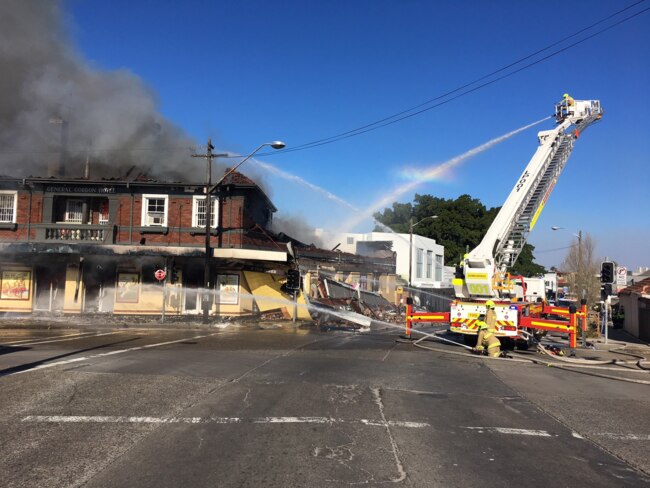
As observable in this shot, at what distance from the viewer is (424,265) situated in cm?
5150

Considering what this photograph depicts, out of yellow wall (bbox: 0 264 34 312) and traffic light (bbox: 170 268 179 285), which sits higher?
traffic light (bbox: 170 268 179 285)

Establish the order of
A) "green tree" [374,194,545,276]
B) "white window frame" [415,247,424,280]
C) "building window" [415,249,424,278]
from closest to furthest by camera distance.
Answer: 1. "white window frame" [415,247,424,280]
2. "building window" [415,249,424,278]
3. "green tree" [374,194,545,276]

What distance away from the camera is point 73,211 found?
23938 millimetres

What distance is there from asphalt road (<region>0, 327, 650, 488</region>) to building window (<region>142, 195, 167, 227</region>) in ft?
46.0

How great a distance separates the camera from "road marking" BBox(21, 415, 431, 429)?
5503 millimetres

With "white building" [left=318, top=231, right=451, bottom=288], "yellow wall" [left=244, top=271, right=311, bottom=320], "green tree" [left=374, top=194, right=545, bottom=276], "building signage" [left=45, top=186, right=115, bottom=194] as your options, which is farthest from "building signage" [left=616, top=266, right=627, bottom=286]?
"green tree" [left=374, top=194, right=545, bottom=276]

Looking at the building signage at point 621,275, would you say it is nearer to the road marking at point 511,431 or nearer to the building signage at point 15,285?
the road marking at point 511,431

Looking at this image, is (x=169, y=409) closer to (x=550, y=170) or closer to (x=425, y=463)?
(x=425, y=463)

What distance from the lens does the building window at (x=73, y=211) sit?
23906 mm

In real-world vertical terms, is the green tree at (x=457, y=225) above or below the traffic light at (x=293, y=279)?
above

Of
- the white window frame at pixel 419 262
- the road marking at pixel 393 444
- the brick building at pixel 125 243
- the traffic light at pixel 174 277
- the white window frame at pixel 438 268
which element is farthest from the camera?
the white window frame at pixel 438 268

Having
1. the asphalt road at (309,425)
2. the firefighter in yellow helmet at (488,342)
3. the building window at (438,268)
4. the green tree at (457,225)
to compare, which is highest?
the green tree at (457,225)

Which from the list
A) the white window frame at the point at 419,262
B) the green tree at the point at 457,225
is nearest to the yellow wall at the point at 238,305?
the white window frame at the point at 419,262

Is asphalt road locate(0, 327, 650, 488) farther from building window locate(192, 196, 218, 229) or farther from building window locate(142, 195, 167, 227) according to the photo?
building window locate(142, 195, 167, 227)
